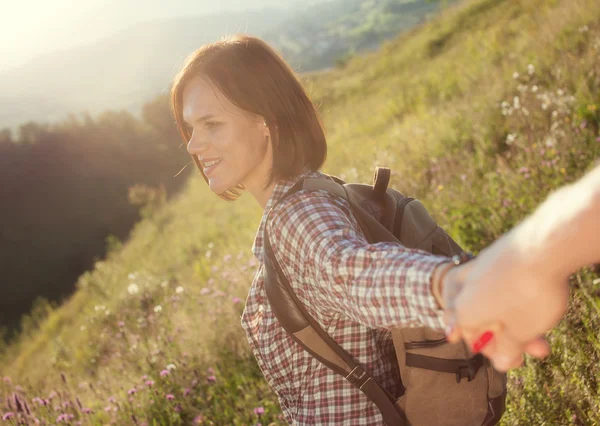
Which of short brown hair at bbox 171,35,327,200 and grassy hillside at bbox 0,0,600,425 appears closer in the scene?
short brown hair at bbox 171,35,327,200

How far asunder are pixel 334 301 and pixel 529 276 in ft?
1.93

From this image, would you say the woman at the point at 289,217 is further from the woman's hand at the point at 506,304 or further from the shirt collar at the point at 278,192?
the woman's hand at the point at 506,304

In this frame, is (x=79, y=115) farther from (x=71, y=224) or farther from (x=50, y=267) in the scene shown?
(x=50, y=267)

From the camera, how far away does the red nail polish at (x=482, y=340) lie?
2.30 feet

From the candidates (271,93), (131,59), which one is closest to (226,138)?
(271,93)

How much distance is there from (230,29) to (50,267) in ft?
79.0

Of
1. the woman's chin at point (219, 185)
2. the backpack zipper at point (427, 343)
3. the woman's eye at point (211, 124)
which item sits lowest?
the backpack zipper at point (427, 343)

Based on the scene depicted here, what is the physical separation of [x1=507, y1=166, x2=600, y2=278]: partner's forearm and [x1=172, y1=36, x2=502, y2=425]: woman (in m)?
0.39

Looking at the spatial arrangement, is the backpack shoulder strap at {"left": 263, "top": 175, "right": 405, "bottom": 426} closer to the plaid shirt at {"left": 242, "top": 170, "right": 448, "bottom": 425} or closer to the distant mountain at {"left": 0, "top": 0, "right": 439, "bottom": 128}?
the plaid shirt at {"left": 242, "top": 170, "right": 448, "bottom": 425}

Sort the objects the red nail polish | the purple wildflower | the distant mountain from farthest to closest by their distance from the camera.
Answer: the distant mountain → the purple wildflower → the red nail polish

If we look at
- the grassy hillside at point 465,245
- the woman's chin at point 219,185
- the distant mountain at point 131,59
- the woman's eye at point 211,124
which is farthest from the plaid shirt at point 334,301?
the distant mountain at point 131,59

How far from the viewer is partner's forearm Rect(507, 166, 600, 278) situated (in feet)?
1.86

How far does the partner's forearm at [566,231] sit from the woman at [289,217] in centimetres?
39

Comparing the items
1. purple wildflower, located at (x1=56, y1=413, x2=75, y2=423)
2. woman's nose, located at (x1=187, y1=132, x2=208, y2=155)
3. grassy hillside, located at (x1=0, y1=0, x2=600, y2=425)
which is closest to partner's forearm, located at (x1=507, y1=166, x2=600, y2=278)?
woman's nose, located at (x1=187, y1=132, x2=208, y2=155)
